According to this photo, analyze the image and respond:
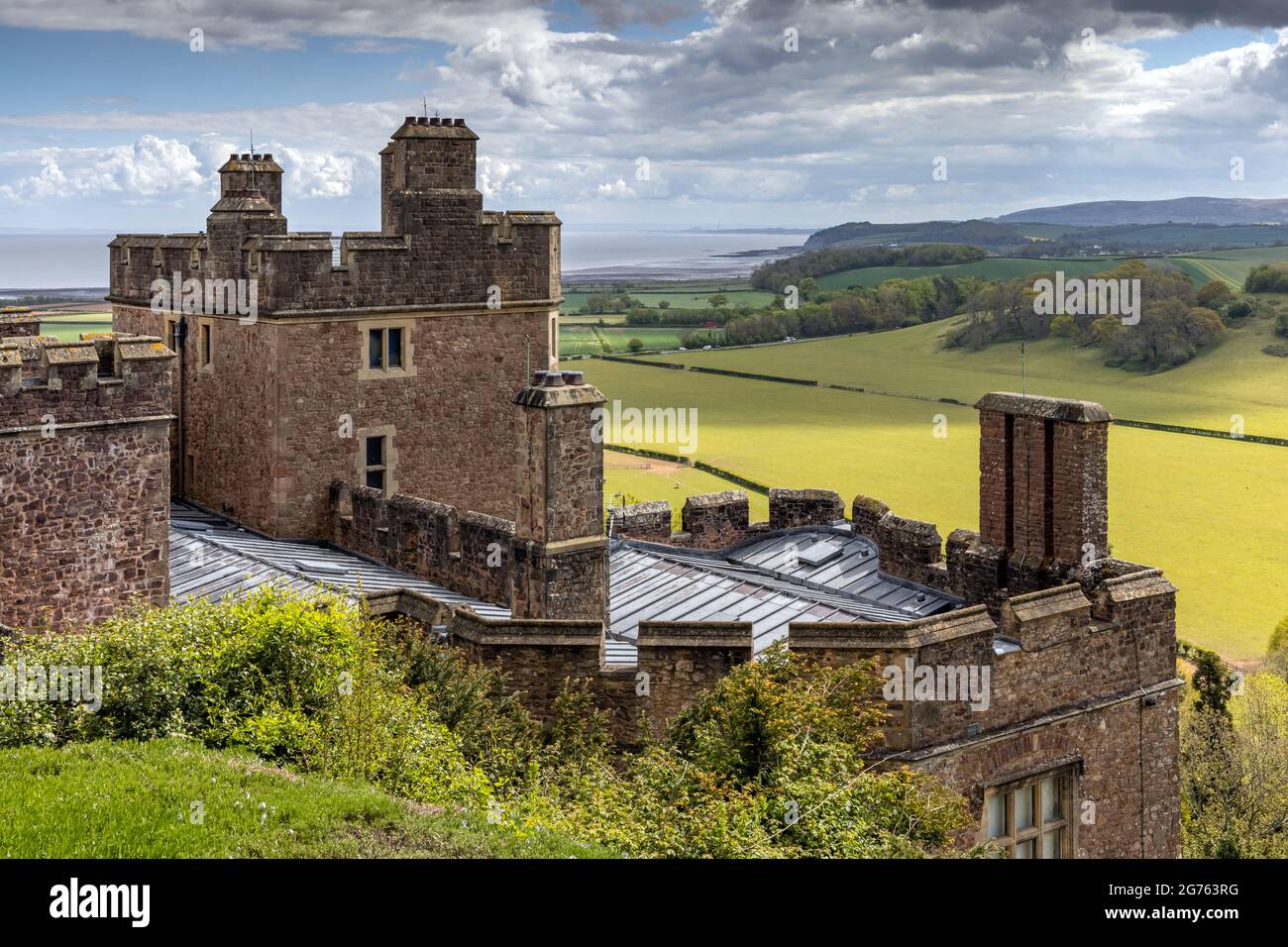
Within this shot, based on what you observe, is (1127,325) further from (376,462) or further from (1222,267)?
(376,462)

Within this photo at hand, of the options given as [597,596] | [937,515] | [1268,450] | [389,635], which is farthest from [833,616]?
[1268,450]

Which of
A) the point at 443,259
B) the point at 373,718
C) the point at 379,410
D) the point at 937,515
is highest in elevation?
the point at 443,259

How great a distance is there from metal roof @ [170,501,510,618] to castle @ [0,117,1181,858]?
10 centimetres

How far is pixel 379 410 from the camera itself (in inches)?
1185

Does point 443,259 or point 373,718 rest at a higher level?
point 443,259

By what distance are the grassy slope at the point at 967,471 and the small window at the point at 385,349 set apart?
47564mm

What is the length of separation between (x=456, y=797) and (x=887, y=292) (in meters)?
150

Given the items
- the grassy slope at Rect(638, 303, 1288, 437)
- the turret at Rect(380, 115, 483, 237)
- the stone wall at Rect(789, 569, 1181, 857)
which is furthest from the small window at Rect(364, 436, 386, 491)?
the grassy slope at Rect(638, 303, 1288, 437)

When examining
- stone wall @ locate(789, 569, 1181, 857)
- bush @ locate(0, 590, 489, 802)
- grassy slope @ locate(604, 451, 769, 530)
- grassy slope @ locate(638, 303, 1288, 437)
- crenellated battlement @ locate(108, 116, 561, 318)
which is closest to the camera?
bush @ locate(0, 590, 489, 802)

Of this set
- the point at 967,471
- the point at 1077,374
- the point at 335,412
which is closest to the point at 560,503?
the point at 335,412

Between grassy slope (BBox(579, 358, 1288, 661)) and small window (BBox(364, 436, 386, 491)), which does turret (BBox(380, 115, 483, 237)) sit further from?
grassy slope (BBox(579, 358, 1288, 661))

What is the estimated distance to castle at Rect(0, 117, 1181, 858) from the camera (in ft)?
66.7
